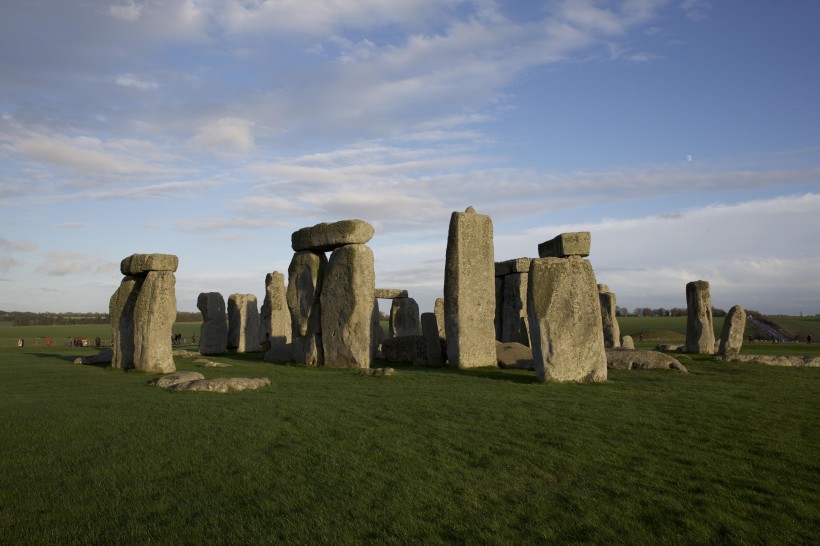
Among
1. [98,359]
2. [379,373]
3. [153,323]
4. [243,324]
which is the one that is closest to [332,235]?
[379,373]

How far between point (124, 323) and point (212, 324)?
6859mm

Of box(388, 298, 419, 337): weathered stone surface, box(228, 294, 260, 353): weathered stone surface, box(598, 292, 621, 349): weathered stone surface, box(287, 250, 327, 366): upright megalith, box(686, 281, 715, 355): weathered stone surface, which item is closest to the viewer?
box(287, 250, 327, 366): upright megalith

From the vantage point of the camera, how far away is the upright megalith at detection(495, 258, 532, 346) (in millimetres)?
22547

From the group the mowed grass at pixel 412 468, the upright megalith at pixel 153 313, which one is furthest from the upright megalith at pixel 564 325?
the upright megalith at pixel 153 313

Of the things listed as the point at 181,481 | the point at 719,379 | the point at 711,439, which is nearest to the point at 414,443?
the point at 181,481

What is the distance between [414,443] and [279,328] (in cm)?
1912

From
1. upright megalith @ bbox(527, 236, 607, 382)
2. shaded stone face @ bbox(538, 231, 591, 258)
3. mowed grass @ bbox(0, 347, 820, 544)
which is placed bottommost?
mowed grass @ bbox(0, 347, 820, 544)

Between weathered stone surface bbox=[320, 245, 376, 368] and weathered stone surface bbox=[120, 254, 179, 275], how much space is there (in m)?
4.14

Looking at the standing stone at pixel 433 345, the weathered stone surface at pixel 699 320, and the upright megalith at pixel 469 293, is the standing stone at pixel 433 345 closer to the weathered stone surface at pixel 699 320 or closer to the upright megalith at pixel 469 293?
the upright megalith at pixel 469 293

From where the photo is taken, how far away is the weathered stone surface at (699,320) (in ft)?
70.0

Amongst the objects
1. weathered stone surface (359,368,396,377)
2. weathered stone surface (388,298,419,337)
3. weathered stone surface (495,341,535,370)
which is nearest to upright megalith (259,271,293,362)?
weathered stone surface (388,298,419,337)

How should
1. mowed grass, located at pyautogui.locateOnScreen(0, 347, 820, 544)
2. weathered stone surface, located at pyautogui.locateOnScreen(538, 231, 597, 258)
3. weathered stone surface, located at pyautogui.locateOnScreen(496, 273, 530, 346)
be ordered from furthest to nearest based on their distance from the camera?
weathered stone surface, located at pyautogui.locateOnScreen(496, 273, 530, 346)
weathered stone surface, located at pyautogui.locateOnScreen(538, 231, 597, 258)
mowed grass, located at pyautogui.locateOnScreen(0, 347, 820, 544)

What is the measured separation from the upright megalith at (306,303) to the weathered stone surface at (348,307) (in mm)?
730

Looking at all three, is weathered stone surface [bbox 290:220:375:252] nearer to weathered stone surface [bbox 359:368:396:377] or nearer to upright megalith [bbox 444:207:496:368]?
upright megalith [bbox 444:207:496:368]
